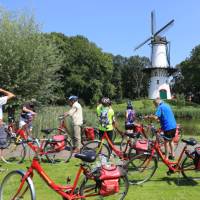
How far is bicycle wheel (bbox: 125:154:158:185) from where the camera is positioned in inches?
334

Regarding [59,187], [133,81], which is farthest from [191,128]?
[133,81]

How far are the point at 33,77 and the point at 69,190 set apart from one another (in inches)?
717

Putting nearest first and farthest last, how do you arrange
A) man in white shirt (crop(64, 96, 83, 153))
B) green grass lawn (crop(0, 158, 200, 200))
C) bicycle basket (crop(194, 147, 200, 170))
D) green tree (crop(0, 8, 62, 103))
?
green grass lawn (crop(0, 158, 200, 200)) → bicycle basket (crop(194, 147, 200, 170)) → man in white shirt (crop(64, 96, 83, 153)) → green tree (crop(0, 8, 62, 103))

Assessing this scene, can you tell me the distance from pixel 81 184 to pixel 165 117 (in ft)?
15.7

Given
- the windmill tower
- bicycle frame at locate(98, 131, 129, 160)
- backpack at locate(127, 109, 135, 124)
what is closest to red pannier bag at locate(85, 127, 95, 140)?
backpack at locate(127, 109, 135, 124)

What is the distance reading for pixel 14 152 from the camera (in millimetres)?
11961

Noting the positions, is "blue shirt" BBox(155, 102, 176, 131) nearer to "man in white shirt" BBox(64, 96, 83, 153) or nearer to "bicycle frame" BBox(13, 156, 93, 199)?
"man in white shirt" BBox(64, 96, 83, 153)

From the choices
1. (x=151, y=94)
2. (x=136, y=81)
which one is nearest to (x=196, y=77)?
(x=151, y=94)

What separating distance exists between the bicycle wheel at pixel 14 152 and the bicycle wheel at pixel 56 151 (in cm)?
85

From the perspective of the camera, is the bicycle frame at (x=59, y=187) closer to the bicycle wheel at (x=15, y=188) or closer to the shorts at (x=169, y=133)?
the bicycle wheel at (x=15, y=188)

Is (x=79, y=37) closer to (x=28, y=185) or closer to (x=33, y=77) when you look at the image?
(x=33, y=77)

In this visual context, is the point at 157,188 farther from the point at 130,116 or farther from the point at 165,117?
the point at 130,116

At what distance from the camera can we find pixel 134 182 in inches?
338

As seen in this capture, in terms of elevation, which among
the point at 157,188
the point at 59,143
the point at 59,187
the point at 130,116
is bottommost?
the point at 157,188
